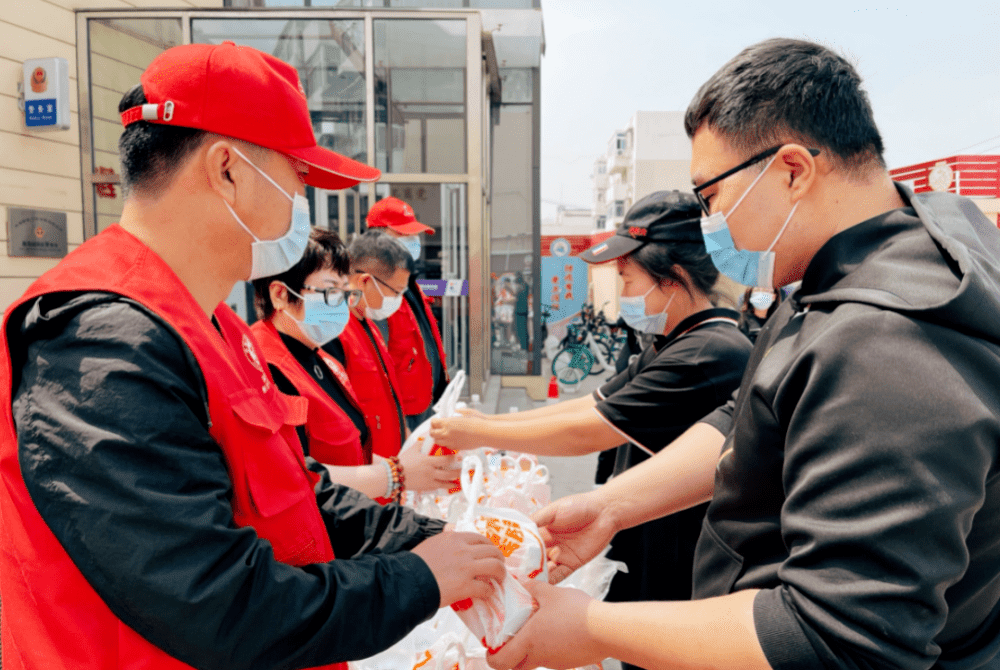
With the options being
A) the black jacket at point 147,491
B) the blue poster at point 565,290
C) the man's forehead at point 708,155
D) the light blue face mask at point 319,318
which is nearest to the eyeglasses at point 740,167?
the man's forehead at point 708,155

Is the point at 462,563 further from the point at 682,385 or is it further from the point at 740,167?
the point at 682,385

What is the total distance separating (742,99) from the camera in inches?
45.1

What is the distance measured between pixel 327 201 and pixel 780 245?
7358 mm

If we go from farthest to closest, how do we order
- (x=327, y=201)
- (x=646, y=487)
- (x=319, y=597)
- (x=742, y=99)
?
(x=327, y=201), (x=646, y=487), (x=742, y=99), (x=319, y=597)

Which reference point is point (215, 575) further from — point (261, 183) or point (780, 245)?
point (780, 245)

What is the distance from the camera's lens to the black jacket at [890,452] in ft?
2.62

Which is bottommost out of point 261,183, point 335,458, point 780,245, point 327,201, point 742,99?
point 335,458

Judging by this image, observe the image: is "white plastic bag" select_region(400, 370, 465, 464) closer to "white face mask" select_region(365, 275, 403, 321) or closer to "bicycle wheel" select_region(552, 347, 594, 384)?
"white face mask" select_region(365, 275, 403, 321)

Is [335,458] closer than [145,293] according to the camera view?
No

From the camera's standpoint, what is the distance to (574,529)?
6.05 feet

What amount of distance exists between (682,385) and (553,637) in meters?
1.02

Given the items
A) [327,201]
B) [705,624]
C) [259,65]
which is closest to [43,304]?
[259,65]

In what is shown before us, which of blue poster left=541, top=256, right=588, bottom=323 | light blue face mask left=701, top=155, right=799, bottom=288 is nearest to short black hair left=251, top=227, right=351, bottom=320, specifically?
light blue face mask left=701, top=155, right=799, bottom=288

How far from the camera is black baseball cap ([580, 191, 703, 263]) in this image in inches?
87.2
